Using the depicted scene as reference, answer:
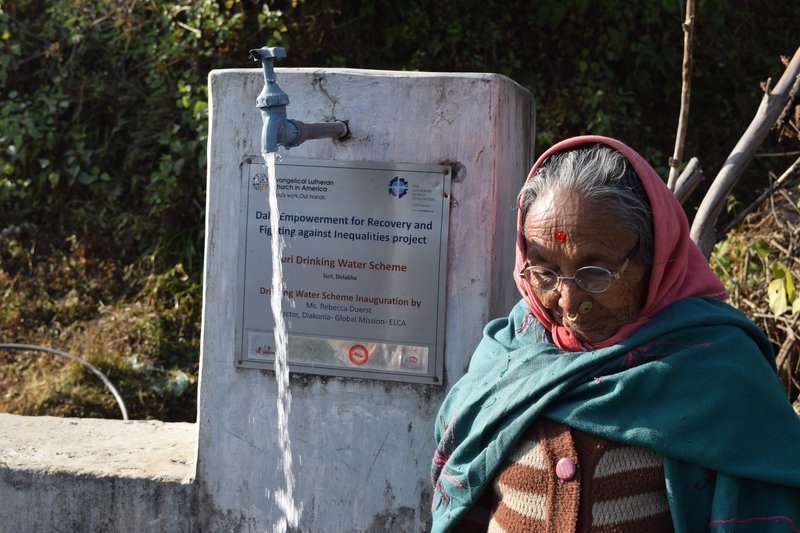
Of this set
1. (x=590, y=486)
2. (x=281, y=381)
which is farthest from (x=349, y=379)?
(x=590, y=486)

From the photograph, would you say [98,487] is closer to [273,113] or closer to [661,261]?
[273,113]

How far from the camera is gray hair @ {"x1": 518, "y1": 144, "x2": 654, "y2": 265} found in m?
1.85

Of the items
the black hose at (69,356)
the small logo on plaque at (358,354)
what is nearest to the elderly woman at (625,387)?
the small logo on plaque at (358,354)

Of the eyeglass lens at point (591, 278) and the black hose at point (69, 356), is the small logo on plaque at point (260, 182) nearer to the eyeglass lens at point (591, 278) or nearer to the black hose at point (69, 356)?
the eyeglass lens at point (591, 278)

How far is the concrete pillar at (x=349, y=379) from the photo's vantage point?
267 cm

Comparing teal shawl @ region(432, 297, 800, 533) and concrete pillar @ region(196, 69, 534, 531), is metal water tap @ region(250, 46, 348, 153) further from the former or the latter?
teal shawl @ region(432, 297, 800, 533)

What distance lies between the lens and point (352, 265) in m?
2.74

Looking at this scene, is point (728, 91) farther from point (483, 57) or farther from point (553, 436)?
point (553, 436)

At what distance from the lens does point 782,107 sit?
312 cm

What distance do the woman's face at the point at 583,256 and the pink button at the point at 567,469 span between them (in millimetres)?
254

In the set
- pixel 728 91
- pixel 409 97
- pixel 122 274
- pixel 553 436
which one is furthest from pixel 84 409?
pixel 728 91

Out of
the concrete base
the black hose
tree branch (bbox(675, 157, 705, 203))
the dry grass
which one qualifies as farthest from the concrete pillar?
the black hose

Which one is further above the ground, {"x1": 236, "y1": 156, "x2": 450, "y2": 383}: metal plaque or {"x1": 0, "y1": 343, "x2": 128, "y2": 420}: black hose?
{"x1": 236, "y1": 156, "x2": 450, "y2": 383}: metal plaque

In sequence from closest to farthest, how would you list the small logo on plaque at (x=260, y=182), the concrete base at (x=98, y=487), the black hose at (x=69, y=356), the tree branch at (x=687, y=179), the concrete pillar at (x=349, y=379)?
1. the concrete pillar at (x=349, y=379)
2. the small logo on plaque at (x=260, y=182)
3. the concrete base at (x=98, y=487)
4. the tree branch at (x=687, y=179)
5. the black hose at (x=69, y=356)
